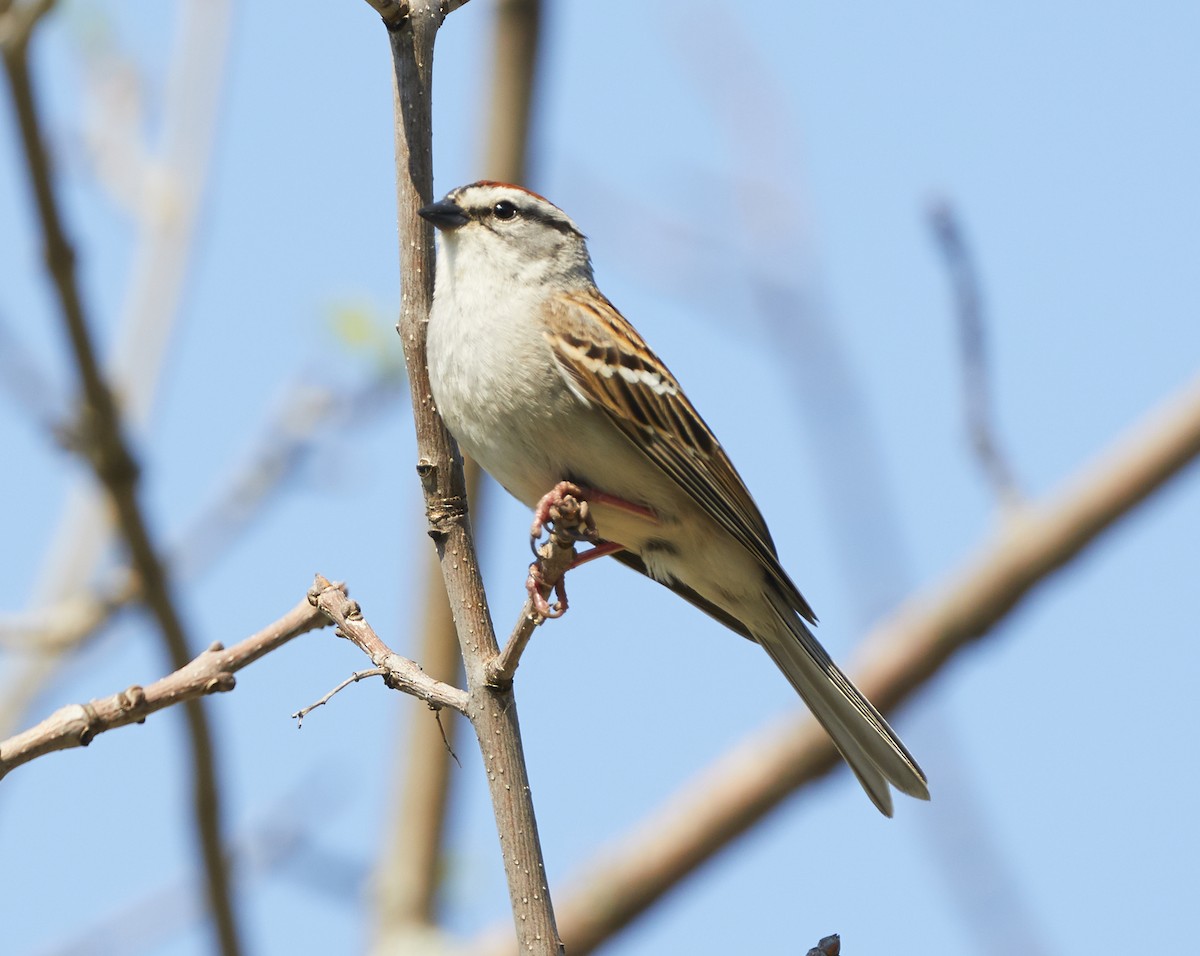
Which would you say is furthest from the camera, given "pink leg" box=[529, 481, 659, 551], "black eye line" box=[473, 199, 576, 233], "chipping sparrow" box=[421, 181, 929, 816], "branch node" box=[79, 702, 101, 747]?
"black eye line" box=[473, 199, 576, 233]

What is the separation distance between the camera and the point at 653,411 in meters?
4.58

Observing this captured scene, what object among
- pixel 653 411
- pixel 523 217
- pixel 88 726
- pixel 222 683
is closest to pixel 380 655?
pixel 222 683

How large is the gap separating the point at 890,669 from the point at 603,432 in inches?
52.2

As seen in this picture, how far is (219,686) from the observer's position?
8.68 ft

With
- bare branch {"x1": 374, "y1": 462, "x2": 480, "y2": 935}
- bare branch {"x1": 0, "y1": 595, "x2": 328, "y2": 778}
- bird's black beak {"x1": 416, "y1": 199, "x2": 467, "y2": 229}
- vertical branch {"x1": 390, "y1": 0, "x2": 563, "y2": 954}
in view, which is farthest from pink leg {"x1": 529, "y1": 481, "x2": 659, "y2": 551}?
bare branch {"x1": 374, "y1": 462, "x2": 480, "y2": 935}

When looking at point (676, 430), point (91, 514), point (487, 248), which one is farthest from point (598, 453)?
point (91, 514)

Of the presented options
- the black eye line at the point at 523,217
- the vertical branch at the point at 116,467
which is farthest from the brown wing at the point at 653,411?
the vertical branch at the point at 116,467

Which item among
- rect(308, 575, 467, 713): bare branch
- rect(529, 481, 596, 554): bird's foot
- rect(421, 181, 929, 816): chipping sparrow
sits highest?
rect(421, 181, 929, 816): chipping sparrow

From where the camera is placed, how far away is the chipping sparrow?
4.07 m

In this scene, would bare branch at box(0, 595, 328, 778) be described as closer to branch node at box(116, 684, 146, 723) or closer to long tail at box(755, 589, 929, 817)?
branch node at box(116, 684, 146, 723)

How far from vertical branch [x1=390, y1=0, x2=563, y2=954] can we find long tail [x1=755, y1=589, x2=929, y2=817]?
1.89 m

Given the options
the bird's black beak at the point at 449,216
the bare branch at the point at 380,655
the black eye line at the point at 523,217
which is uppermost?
the black eye line at the point at 523,217

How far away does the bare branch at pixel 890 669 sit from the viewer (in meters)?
4.30

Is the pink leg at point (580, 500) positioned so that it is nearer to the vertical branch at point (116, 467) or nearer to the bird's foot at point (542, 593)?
the bird's foot at point (542, 593)
